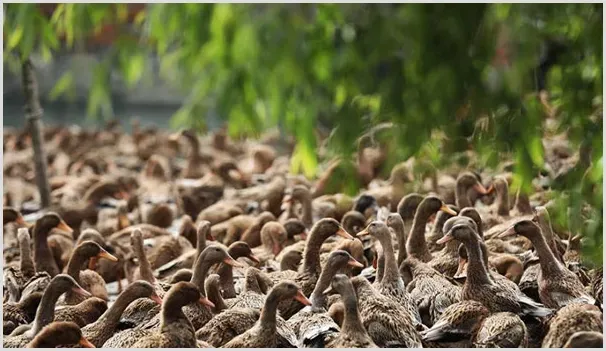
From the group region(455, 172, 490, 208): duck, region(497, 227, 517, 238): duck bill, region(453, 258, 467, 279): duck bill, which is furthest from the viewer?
region(455, 172, 490, 208): duck

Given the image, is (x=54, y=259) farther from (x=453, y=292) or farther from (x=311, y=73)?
(x=311, y=73)

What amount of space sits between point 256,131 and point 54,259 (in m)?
4.49

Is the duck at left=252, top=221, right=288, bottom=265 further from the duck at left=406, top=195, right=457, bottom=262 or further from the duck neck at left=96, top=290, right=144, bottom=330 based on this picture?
the duck neck at left=96, top=290, right=144, bottom=330

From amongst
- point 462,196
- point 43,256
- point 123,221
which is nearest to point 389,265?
point 462,196

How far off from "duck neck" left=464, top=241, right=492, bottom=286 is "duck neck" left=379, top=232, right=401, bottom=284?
40 cm

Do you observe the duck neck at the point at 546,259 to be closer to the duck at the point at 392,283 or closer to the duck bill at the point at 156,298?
the duck at the point at 392,283

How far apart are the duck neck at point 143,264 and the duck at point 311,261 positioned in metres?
1.17

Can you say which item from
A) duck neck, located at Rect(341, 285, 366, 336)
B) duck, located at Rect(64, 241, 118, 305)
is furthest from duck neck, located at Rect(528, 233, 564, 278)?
duck, located at Rect(64, 241, 118, 305)

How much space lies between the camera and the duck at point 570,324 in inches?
214

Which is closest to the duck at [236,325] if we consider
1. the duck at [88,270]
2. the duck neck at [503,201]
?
the duck at [88,270]

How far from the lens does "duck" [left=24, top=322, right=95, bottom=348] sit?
5.81 m

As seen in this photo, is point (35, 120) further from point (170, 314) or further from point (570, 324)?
point (570, 324)

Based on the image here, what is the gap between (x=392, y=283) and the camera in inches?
260

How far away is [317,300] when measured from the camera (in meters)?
6.31
